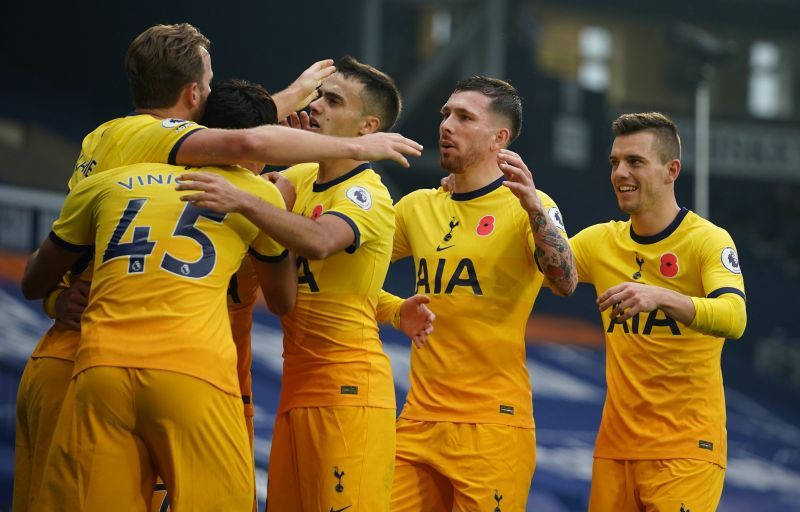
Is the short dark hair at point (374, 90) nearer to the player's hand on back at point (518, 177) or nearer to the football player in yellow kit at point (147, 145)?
the player's hand on back at point (518, 177)

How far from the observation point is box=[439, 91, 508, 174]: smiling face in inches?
231

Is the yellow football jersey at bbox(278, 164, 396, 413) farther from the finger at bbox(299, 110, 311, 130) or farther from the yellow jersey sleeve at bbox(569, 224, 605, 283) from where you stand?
the yellow jersey sleeve at bbox(569, 224, 605, 283)

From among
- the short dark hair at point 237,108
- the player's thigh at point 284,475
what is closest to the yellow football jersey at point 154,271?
the short dark hair at point 237,108

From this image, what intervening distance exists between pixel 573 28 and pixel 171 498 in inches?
953

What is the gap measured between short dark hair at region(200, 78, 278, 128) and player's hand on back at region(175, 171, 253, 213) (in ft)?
1.81

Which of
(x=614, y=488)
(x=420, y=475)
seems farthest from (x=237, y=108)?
(x=614, y=488)

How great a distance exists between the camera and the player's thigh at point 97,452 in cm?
407

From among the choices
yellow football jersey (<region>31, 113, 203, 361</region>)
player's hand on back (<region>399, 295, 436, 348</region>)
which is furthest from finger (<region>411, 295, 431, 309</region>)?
yellow football jersey (<region>31, 113, 203, 361</region>)

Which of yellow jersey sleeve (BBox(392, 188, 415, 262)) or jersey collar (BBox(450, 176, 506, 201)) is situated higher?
jersey collar (BBox(450, 176, 506, 201))

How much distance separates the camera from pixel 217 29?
15125 millimetres

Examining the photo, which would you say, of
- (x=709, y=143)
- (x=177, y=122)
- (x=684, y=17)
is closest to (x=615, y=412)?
(x=177, y=122)

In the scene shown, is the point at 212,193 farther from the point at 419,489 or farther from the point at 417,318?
the point at 419,489

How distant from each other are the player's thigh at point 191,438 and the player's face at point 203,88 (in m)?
1.29

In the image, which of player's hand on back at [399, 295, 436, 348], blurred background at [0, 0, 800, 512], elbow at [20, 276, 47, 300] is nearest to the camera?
elbow at [20, 276, 47, 300]
